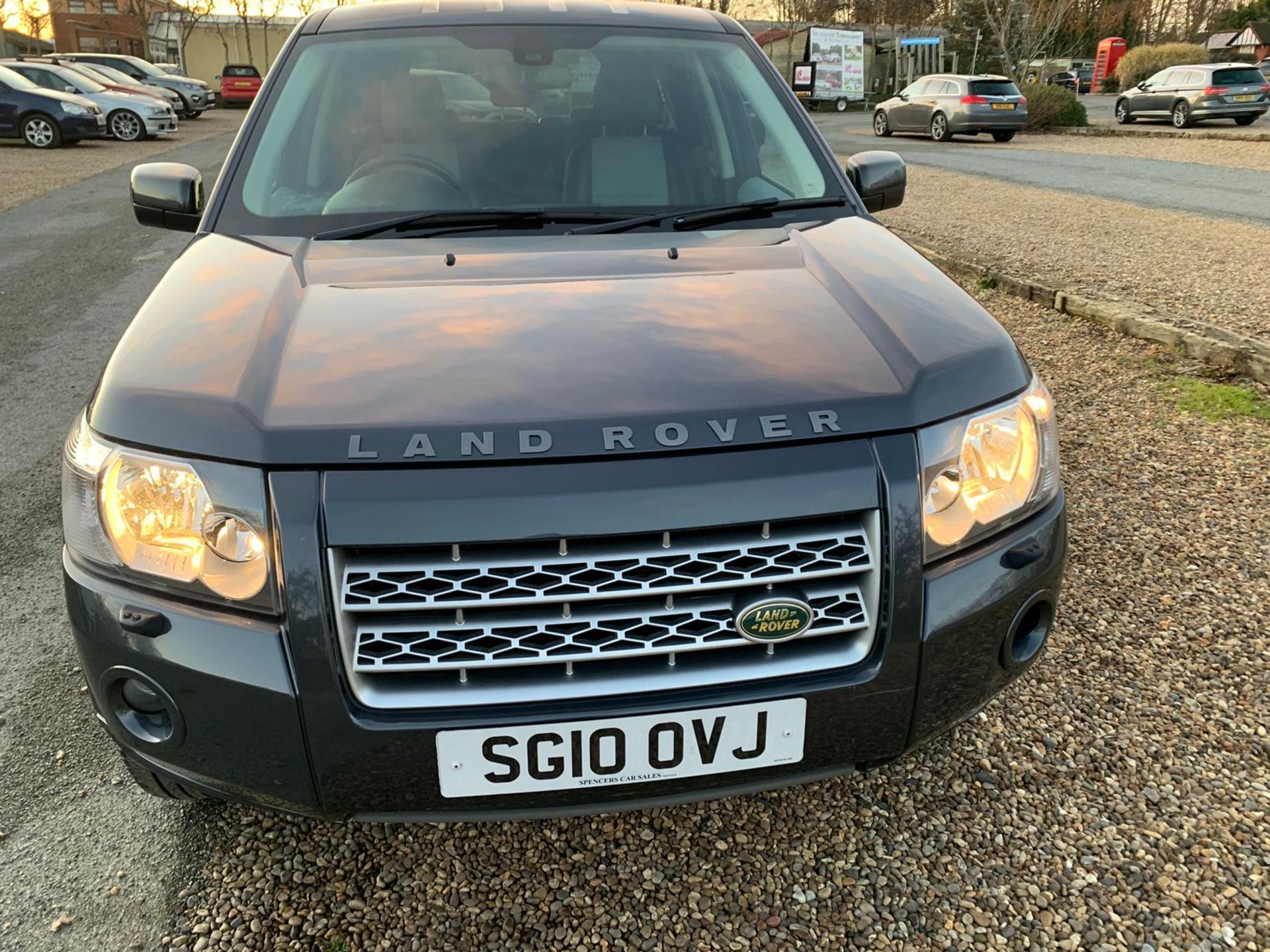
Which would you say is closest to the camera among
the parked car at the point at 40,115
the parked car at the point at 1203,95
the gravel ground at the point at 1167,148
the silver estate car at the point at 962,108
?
the gravel ground at the point at 1167,148

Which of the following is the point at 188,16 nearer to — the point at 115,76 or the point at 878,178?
the point at 115,76

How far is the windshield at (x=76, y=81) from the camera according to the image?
19750 millimetres

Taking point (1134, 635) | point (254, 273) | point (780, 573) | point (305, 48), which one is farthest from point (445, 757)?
point (305, 48)

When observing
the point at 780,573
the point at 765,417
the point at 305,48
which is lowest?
the point at 780,573

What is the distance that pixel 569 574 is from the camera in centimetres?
153

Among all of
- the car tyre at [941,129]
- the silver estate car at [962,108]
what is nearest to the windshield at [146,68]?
the silver estate car at [962,108]

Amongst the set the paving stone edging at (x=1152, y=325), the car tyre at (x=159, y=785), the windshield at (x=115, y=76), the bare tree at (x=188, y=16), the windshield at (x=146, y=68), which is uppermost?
the bare tree at (x=188, y=16)

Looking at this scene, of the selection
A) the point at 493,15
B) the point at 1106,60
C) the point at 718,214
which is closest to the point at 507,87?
the point at 493,15

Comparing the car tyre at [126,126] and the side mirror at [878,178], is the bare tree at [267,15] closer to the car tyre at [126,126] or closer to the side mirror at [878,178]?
the car tyre at [126,126]

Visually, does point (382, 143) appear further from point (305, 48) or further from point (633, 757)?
point (633, 757)

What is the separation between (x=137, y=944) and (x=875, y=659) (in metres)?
1.45

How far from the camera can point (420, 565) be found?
59.4 inches

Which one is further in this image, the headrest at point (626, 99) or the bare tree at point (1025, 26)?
the bare tree at point (1025, 26)

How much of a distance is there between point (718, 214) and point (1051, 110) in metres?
26.6
